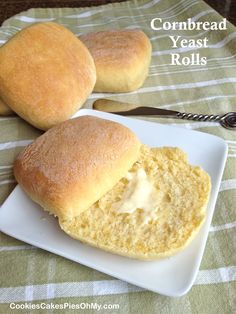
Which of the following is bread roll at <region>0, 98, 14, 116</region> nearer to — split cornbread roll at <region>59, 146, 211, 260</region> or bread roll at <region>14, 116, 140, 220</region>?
bread roll at <region>14, 116, 140, 220</region>

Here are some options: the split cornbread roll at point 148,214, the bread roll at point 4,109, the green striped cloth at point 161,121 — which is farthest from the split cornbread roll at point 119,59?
the split cornbread roll at point 148,214

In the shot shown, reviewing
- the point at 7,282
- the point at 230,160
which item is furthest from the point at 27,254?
the point at 230,160

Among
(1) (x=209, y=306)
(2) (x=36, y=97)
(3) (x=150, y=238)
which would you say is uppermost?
(2) (x=36, y=97)

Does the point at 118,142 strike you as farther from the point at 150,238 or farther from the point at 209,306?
the point at 209,306

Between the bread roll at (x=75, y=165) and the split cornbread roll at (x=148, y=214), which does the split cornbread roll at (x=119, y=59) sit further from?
the split cornbread roll at (x=148, y=214)

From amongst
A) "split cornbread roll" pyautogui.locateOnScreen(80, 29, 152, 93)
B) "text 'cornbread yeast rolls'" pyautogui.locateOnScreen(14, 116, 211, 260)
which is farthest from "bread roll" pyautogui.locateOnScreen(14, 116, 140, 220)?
"split cornbread roll" pyautogui.locateOnScreen(80, 29, 152, 93)

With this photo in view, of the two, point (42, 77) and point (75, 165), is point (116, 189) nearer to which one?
point (75, 165)
